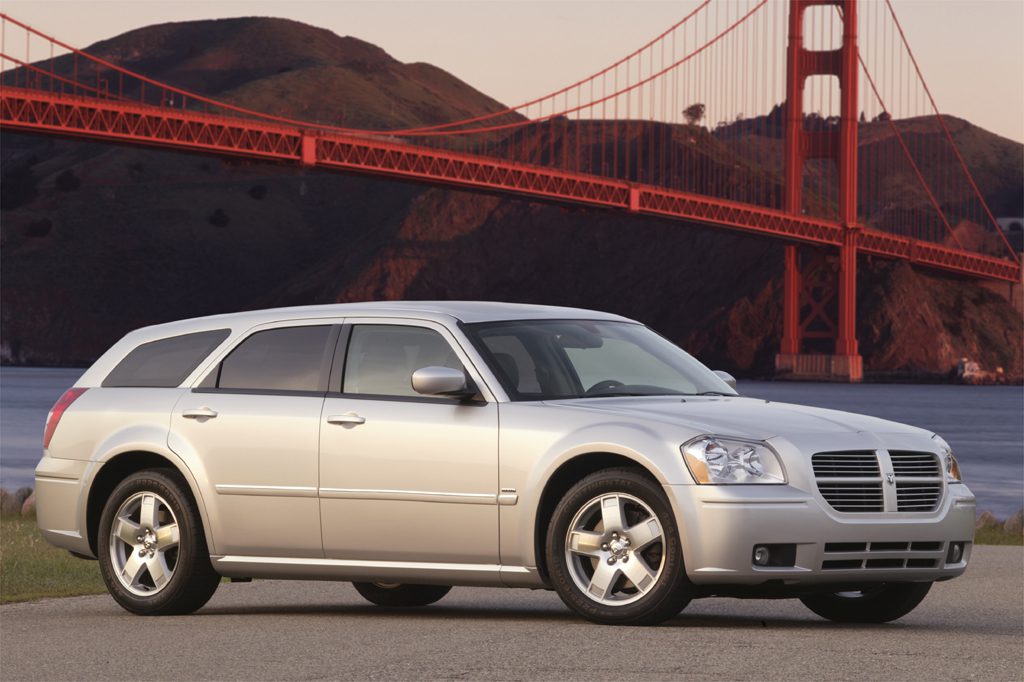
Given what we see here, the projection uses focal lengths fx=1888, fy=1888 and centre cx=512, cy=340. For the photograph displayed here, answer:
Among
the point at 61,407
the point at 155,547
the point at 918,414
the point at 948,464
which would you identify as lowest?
the point at 918,414

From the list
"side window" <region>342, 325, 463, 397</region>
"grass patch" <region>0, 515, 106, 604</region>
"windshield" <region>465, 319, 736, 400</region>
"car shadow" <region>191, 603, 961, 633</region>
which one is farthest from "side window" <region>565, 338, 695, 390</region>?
"grass patch" <region>0, 515, 106, 604</region>

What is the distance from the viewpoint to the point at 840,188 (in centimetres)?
9719

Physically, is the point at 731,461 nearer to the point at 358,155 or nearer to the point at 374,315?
the point at 374,315

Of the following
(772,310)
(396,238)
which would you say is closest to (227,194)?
(396,238)

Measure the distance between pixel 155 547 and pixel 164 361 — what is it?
1070mm

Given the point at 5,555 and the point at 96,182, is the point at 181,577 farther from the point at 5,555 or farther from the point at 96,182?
the point at 96,182

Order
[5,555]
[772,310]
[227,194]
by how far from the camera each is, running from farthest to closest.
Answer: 1. [227,194]
2. [772,310]
3. [5,555]

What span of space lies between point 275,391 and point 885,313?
387 ft

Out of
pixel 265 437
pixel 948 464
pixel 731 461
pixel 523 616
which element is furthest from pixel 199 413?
pixel 948 464

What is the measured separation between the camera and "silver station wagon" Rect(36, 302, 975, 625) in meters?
8.48

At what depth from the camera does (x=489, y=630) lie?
8938 millimetres

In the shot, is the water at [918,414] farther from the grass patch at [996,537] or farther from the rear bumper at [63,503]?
the rear bumper at [63,503]

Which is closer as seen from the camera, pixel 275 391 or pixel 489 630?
pixel 489 630

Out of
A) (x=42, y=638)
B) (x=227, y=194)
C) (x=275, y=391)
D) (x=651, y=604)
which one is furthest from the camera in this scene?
(x=227, y=194)
